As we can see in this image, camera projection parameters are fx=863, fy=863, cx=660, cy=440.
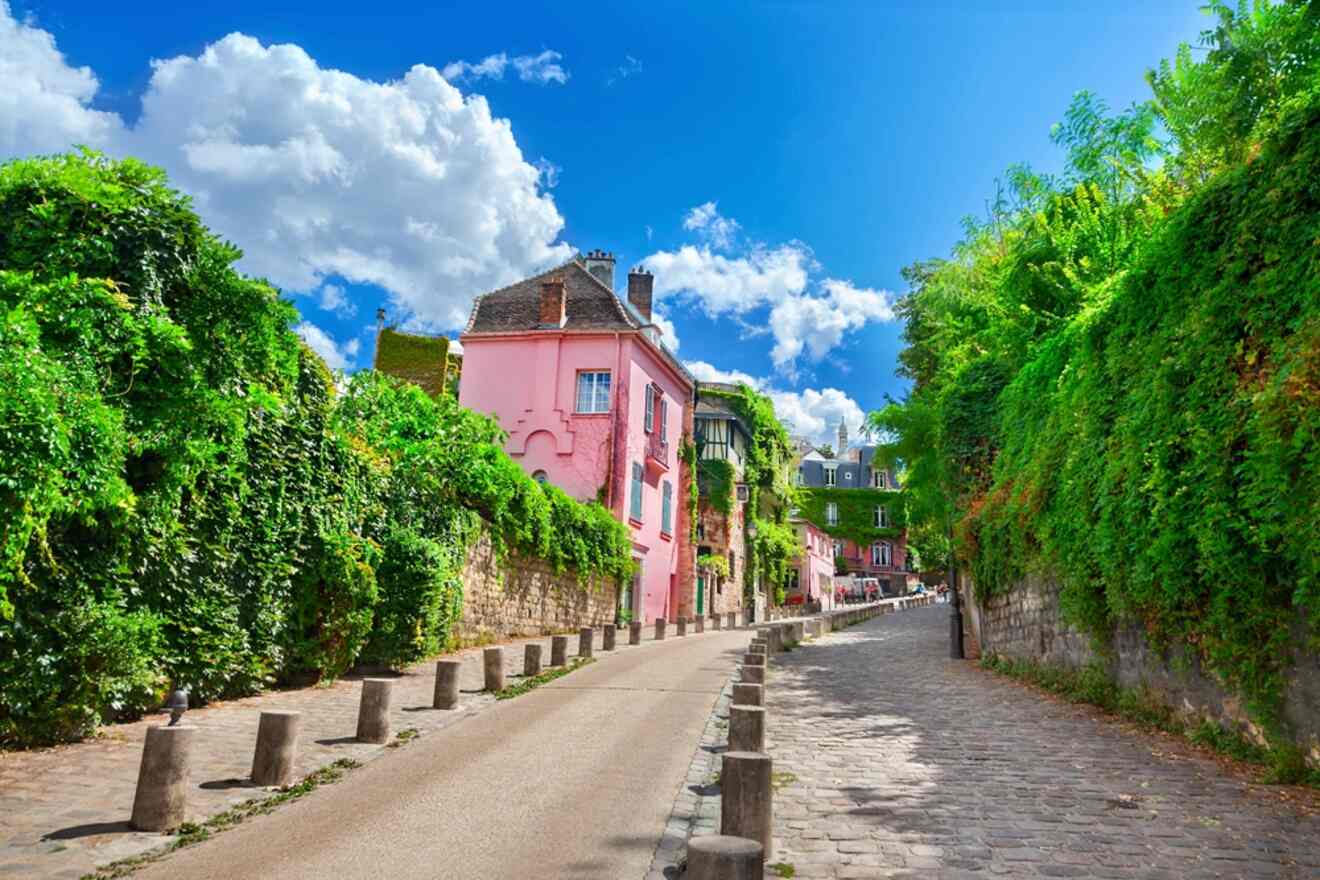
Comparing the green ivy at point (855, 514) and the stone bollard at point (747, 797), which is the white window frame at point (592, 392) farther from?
the green ivy at point (855, 514)

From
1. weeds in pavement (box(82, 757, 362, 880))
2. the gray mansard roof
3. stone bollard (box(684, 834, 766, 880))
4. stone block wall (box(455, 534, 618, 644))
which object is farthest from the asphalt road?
the gray mansard roof

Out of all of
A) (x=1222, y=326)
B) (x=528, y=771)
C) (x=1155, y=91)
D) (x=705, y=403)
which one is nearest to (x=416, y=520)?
(x=528, y=771)

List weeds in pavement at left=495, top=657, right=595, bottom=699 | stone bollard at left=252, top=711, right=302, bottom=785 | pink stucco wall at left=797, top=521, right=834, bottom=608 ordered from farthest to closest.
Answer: pink stucco wall at left=797, top=521, right=834, bottom=608
weeds in pavement at left=495, top=657, right=595, bottom=699
stone bollard at left=252, top=711, right=302, bottom=785

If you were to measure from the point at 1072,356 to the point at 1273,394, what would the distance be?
5633mm

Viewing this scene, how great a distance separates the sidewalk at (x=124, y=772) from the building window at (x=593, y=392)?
17.4 metres

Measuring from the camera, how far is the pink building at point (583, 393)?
88.9 feet

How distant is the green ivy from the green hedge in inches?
2262

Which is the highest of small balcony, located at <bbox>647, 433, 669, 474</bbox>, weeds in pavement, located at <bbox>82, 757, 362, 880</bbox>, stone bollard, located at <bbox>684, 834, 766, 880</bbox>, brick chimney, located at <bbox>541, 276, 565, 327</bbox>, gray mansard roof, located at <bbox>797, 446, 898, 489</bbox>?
gray mansard roof, located at <bbox>797, 446, 898, 489</bbox>

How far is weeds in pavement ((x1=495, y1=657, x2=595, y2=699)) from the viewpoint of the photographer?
10989mm

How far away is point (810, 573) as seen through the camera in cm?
5291

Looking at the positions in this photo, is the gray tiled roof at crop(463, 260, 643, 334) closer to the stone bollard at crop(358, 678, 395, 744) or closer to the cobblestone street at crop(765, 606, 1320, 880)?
the cobblestone street at crop(765, 606, 1320, 880)

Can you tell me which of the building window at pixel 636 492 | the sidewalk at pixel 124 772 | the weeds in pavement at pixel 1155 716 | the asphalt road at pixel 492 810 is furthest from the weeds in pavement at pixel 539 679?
the building window at pixel 636 492

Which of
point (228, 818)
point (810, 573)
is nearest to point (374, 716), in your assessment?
point (228, 818)

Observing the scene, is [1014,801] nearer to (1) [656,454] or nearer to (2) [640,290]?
(1) [656,454]
